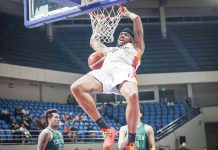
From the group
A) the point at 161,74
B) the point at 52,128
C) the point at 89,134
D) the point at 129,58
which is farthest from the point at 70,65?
the point at 129,58

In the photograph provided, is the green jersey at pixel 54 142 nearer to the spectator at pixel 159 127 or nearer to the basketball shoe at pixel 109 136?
the basketball shoe at pixel 109 136

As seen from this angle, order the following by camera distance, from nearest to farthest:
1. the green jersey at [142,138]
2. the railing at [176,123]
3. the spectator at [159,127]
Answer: the green jersey at [142,138], the spectator at [159,127], the railing at [176,123]

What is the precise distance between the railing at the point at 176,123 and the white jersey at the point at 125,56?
12.3m

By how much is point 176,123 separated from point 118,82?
14508mm

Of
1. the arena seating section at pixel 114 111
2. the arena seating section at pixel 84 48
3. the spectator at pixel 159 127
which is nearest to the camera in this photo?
the arena seating section at pixel 114 111

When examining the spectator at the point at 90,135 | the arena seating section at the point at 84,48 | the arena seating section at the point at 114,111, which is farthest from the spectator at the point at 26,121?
the arena seating section at the point at 84,48

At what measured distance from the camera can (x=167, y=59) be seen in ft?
70.0

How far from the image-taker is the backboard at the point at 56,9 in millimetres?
4685

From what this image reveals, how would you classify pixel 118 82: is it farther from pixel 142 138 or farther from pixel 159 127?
pixel 159 127

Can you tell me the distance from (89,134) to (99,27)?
1006 cm

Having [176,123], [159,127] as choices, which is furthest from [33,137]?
[176,123]

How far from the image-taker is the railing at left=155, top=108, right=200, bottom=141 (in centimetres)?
1705

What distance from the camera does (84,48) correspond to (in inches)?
858

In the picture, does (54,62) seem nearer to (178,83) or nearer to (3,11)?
(3,11)
